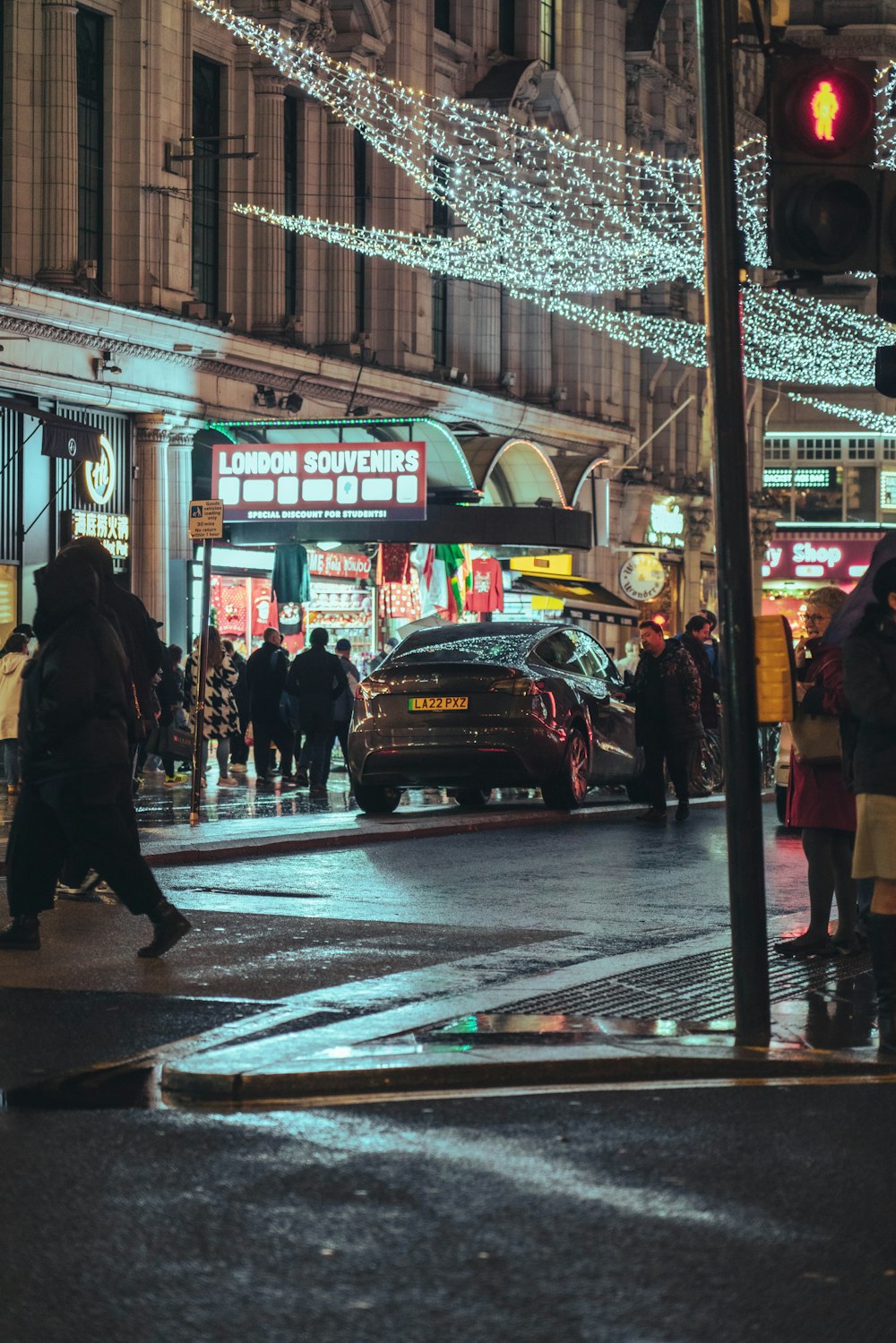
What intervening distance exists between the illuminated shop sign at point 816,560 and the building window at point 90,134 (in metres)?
44.7

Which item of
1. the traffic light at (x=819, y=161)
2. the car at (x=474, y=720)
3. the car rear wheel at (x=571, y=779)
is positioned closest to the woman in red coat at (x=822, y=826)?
the traffic light at (x=819, y=161)

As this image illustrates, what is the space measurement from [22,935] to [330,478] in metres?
18.7

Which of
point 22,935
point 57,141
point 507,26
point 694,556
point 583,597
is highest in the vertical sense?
point 507,26

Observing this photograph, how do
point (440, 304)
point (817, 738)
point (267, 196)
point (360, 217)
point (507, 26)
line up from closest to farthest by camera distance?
1. point (817, 738)
2. point (267, 196)
3. point (360, 217)
4. point (440, 304)
5. point (507, 26)

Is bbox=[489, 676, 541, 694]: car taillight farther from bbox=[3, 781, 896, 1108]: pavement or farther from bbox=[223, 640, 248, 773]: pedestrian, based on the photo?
bbox=[223, 640, 248, 773]: pedestrian

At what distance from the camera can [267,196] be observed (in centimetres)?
3403

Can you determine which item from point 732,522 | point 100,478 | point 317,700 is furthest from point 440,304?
point 732,522

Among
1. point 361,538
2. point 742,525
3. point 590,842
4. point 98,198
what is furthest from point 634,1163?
point 98,198

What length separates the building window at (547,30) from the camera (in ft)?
147

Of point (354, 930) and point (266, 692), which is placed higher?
point (266, 692)

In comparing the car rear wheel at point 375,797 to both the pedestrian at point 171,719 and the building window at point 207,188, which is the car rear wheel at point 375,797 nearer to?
the pedestrian at point 171,719

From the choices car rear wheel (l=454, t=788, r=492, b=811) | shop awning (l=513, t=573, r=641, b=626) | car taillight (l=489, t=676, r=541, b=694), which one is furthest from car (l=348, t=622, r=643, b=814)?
shop awning (l=513, t=573, r=641, b=626)

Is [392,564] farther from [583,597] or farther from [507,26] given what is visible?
[507,26]

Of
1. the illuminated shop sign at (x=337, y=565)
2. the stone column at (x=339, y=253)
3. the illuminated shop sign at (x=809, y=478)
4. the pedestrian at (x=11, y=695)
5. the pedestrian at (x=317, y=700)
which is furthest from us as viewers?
the illuminated shop sign at (x=809, y=478)
